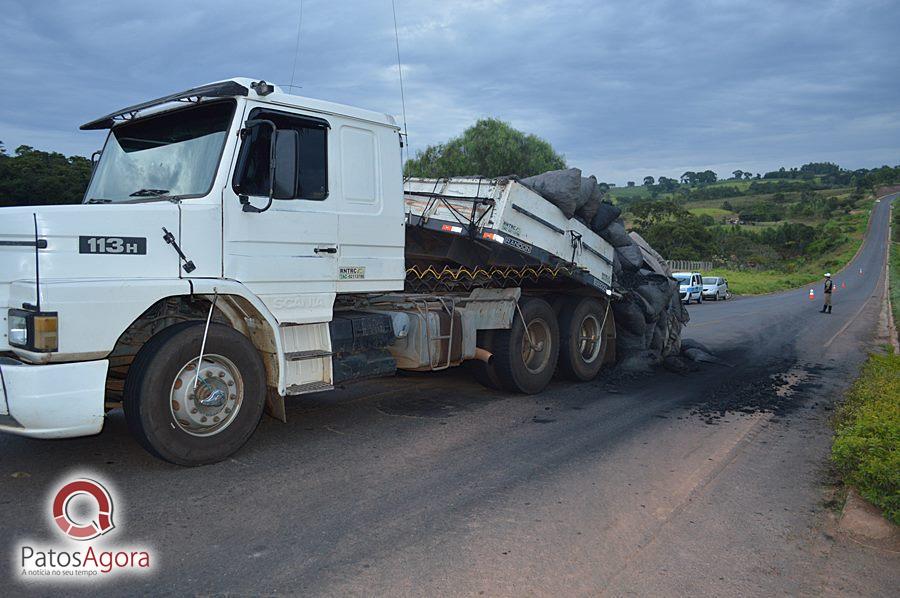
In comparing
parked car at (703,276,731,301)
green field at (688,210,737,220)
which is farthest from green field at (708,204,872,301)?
green field at (688,210,737,220)

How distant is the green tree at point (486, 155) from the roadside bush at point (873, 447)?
24.3 m

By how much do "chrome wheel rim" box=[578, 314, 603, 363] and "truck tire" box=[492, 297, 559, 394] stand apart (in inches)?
32.3

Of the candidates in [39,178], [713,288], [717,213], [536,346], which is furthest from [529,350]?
[717,213]

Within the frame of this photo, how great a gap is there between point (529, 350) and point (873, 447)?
4193mm

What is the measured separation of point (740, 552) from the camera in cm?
411

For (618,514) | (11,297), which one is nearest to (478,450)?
(618,514)

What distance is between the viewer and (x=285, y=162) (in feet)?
18.2

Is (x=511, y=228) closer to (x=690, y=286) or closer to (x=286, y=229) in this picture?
(x=286, y=229)

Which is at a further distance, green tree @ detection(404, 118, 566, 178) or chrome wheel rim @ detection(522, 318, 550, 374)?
green tree @ detection(404, 118, 566, 178)

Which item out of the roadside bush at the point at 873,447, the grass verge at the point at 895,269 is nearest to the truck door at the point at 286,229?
the roadside bush at the point at 873,447

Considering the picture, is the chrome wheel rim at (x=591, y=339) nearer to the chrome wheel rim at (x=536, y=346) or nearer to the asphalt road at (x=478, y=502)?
the chrome wheel rim at (x=536, y=346)

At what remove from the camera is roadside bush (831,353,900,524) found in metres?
4.68

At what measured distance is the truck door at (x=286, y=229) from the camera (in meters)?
→ 5.35

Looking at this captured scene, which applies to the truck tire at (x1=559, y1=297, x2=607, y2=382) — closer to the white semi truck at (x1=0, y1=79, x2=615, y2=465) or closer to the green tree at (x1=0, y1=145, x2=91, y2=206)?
the white semi truck at (x1=0, y1=79, x2=615, y2=465)
